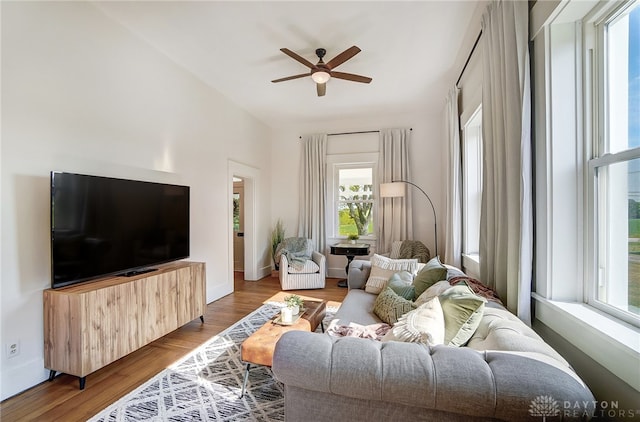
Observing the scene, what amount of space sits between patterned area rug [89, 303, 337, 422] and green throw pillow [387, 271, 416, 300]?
121 centimetres

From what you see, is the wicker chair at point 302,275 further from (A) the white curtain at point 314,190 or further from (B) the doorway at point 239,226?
(B) the doorway at point 239,226

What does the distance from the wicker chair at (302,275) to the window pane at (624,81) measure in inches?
152

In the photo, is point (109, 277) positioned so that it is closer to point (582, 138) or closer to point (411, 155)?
point (582, 138)

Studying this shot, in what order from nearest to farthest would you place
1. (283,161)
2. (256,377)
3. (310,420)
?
(310,420) → (256,377) → (283,161)

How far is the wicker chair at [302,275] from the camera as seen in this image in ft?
14.9

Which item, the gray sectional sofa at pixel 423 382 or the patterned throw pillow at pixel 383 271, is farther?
the patterned throw pillow at pixel 383 271

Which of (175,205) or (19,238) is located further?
(175,205)

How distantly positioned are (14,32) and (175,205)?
1722 millimetres

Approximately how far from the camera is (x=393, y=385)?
896 mm

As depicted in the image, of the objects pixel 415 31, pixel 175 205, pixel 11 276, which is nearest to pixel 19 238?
pixel 11 276

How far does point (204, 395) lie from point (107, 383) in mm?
805

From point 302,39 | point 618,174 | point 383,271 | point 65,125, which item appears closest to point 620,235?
point 618,174

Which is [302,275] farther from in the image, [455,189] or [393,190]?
[455,189]

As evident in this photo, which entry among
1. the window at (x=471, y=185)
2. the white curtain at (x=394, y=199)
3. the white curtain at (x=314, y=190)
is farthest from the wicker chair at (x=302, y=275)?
the window at (x=471, y=185)
